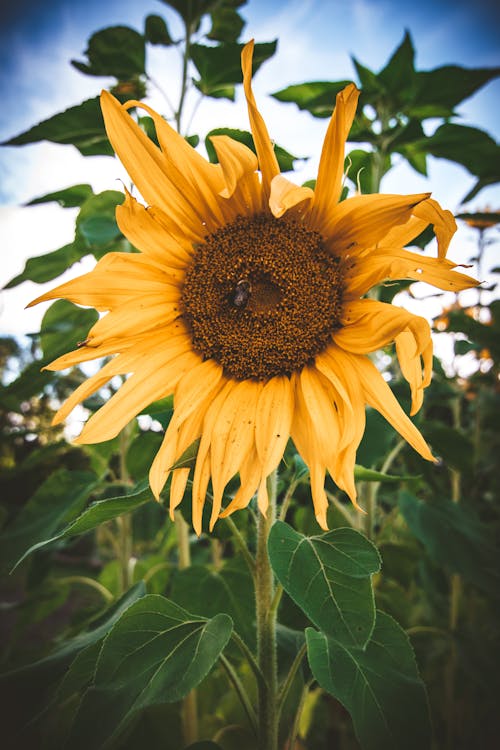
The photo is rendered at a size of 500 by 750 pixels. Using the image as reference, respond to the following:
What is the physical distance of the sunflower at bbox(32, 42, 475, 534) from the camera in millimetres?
751

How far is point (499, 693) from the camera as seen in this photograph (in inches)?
57.4

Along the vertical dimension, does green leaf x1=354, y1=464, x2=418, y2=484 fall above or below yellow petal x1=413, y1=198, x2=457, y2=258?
below

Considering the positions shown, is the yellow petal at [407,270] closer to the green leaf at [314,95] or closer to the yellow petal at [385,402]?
the yellow petal at [385,402]

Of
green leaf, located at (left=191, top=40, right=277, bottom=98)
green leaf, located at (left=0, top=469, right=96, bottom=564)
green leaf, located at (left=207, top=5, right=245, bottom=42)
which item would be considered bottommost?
green leaf, located at (left=0, top=469, right=96, bottom=564)

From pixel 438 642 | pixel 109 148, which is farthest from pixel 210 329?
pixel 438 642

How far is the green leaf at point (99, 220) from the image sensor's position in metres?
1.10

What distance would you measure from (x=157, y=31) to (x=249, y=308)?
102 centimetres

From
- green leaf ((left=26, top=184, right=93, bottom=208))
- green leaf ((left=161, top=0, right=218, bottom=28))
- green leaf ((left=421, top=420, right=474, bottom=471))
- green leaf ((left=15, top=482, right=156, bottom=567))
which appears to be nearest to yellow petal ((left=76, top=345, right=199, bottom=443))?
green leaf ((left=15, top=482, right=156, bottom=567))

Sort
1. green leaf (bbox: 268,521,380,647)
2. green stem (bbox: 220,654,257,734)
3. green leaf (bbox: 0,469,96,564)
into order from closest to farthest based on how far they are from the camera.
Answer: green leaf (bbox: 268,521,380,647)
green stem (bbox: 220,654,257,734)
green leaf (bbox: 0,469,96,564)

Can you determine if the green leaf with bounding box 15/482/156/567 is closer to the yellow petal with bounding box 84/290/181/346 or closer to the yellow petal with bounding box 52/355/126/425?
the yellow petal with bounding box 52/355/126/425

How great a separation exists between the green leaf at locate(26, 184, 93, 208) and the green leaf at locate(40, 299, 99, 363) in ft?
0.92

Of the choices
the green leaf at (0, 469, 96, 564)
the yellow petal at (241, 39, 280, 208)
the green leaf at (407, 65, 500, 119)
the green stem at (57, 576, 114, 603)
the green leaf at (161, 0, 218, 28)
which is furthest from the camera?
the green stem at (57, 576, 114, 603)

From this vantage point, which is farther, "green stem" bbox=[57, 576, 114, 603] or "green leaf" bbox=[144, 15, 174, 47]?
"green stem" bbox=[57, 576, 114, 603]

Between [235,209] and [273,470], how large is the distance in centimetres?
52
